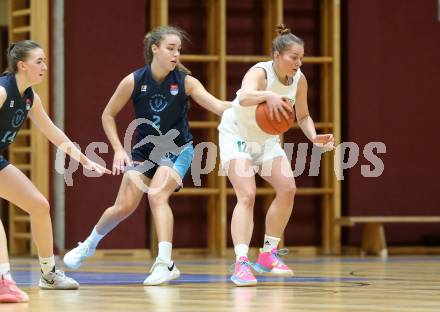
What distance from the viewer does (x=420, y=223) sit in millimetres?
10266

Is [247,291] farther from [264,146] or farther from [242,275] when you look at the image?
[264,146]

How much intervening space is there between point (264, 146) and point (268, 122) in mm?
386

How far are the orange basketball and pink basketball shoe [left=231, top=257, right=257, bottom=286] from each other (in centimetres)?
74

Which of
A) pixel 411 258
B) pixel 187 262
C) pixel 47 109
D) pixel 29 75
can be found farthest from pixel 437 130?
pixel 29 75

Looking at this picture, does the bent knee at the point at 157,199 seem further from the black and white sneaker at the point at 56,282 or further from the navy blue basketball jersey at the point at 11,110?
the navy blue basketball jersey at the point at 11,110

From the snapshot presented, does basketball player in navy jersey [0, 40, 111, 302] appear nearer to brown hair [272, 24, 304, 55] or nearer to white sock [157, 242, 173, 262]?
white sock [157, 242, 173, 262]

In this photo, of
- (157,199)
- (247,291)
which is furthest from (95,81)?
(247,291)

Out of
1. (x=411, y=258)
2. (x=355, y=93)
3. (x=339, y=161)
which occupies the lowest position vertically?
(x=411, y=258)

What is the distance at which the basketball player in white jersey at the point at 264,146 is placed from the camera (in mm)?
5871

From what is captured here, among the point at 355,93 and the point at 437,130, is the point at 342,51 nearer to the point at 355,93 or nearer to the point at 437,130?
the point at 355,93

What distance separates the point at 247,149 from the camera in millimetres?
6090

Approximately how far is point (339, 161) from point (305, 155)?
33cm

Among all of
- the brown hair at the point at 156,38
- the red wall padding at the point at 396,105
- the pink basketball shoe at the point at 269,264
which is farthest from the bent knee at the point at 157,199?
the red wall padding at the point at 396,105

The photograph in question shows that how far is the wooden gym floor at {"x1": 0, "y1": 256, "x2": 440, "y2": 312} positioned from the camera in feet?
14.8
